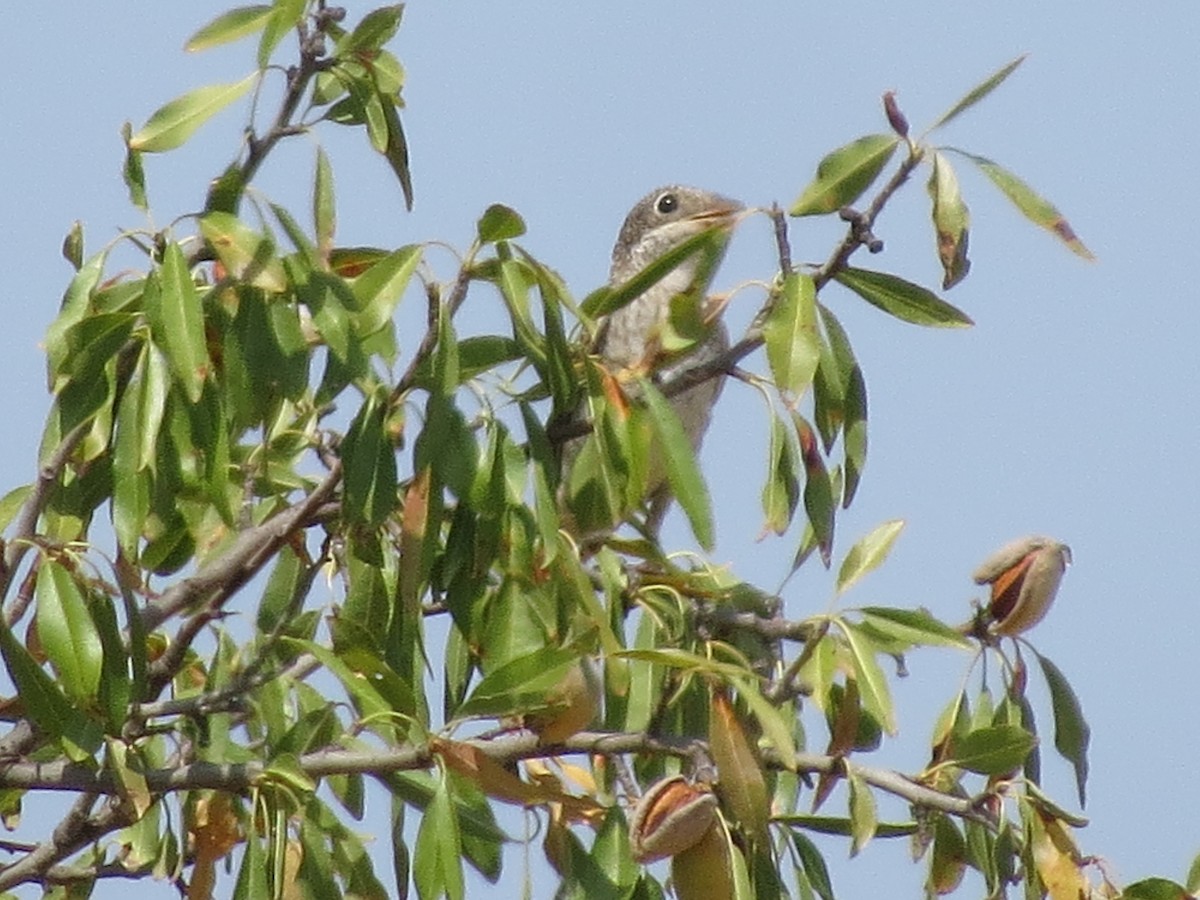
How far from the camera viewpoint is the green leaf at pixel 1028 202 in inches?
116

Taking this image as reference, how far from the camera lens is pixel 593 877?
2967 millimetres

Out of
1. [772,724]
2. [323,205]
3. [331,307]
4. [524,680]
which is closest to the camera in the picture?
[772,724]

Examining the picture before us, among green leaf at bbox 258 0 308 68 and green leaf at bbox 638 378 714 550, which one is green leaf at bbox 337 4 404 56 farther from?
green leaf at bbox 638 378 714 550

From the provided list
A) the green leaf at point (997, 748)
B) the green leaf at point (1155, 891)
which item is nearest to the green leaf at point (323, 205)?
the green leaf at point (997, 748)

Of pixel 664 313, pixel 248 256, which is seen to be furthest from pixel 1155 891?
pixel 248 256

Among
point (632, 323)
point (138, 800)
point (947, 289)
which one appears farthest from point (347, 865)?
point (632, 323)

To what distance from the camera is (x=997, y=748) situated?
9.92 feet

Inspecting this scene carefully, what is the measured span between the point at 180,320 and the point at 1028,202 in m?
1.08

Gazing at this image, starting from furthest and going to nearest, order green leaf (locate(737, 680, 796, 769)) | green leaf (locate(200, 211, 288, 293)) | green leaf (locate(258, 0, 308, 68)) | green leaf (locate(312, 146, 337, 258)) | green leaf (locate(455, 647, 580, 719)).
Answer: green leaf (locate(312, 146, 337, 258)) < green leaf (locate(258, 0, 308, 68)) < green leaf (locate(200, 211, 288, 293)) < green leaf (locate(455, 647, 580, 719)) < green leaf (locate(737, 680, 796, 769))

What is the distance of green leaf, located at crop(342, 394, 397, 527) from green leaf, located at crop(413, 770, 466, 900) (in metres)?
0.41

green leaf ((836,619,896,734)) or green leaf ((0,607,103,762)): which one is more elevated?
green leaf ((836,619,896,734))

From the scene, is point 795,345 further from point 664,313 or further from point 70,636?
point 70,636

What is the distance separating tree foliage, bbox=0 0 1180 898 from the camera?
2924 millimetres

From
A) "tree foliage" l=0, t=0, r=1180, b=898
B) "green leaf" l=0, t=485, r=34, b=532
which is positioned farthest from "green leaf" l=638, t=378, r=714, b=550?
"green leaf" l=0, t=485, r=34, b=532
